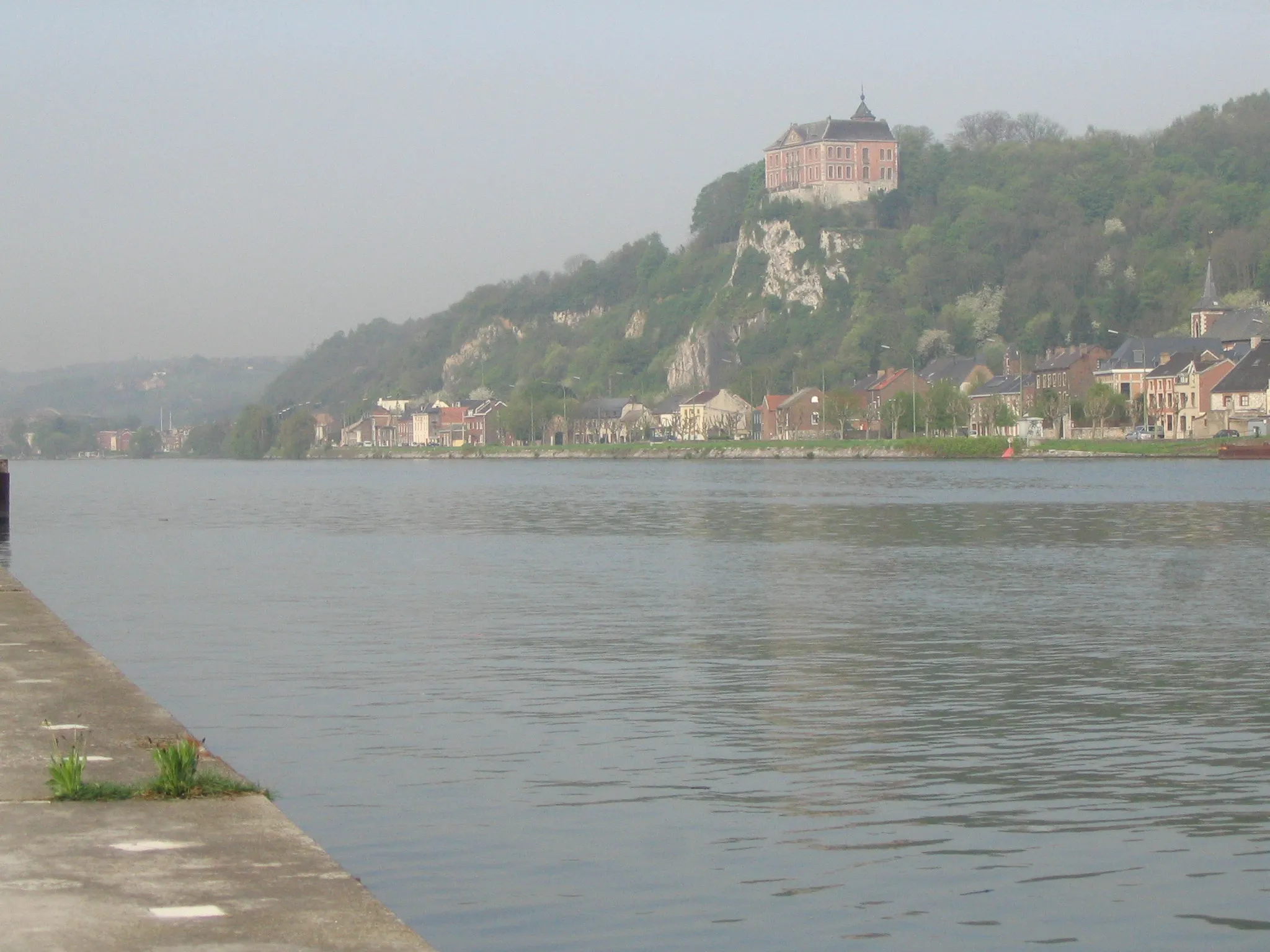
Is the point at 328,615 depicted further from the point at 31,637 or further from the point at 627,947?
the point at 627,947

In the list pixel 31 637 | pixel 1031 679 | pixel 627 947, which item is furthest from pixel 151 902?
pixel 1031 679

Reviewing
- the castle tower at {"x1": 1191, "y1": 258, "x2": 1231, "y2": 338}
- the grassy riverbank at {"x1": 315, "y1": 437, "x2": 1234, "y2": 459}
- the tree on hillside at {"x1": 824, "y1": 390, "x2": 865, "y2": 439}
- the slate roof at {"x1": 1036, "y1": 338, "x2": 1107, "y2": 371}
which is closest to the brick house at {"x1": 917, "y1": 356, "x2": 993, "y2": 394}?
the slate roof at {"x1": 1036, "y1": 338, "x2": 1107, "y2": 371}

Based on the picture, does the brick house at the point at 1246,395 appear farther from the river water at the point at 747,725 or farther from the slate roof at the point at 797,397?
the river water at the point at 747,725

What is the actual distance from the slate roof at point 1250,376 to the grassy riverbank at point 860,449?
6.87m

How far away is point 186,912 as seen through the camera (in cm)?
671

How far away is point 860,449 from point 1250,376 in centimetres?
2916

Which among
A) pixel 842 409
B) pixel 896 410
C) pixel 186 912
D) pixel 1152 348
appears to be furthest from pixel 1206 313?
pixel 186 912

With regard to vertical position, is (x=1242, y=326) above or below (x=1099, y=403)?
above

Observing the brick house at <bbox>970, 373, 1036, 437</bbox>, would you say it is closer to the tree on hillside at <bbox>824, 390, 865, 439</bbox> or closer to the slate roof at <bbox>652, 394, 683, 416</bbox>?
the tree on hillside at <bbox>824, 390, 865, 439</bbox>

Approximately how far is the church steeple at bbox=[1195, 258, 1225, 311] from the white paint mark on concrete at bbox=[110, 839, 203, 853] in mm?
145737

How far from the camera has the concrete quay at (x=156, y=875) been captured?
6.39 meters

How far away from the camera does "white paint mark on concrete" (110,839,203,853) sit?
766cm

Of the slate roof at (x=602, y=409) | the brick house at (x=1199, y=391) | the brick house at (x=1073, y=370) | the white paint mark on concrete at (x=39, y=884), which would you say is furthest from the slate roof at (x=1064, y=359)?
the white paint mark on concrete at (x=39, y=884)

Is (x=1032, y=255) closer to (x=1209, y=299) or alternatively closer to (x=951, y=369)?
(x=951, y=369)
